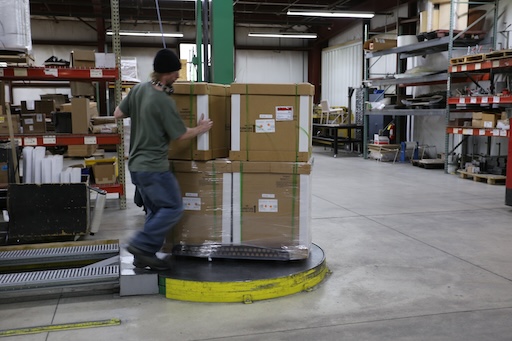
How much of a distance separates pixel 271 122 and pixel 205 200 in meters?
0.82

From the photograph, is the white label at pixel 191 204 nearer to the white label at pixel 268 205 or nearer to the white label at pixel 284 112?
the white label at pixel 268 205

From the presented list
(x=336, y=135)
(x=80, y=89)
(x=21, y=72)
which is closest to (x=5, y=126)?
(x=21, y=72)

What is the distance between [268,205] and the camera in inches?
150

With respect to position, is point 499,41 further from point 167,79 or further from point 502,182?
point 167,79

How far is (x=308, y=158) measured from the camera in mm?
3877

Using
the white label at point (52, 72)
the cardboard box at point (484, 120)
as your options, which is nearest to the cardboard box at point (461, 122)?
the cardboard box at point (484, 120)

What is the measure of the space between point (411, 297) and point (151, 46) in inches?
737

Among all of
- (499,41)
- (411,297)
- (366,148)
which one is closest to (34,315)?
(411,297)

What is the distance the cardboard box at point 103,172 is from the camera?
251 inches

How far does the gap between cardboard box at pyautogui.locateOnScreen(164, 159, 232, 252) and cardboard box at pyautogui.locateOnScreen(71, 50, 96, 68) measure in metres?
3.22

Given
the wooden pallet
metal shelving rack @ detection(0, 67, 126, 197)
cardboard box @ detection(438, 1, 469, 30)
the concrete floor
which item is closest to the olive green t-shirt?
the concrete floor

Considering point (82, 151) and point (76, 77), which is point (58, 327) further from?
point (82, 151)

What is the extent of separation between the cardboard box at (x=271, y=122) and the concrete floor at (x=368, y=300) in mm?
1129

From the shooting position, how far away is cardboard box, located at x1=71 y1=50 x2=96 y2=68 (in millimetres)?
6301
